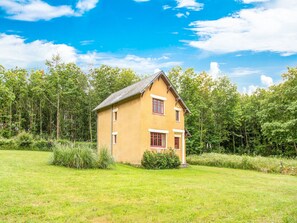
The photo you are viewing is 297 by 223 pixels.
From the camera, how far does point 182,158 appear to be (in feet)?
84.7

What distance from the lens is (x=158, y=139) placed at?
23.4 m

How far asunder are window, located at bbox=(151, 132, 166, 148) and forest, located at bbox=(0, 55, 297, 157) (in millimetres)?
17173

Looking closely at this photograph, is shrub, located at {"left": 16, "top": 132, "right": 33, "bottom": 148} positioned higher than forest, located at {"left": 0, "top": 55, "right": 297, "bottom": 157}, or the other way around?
forest, located at {"left": 0, "top": 55, "right": 297, "bottom": 157}

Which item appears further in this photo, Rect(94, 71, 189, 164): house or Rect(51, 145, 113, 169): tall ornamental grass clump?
Rect(94, 71, 189, 164): house

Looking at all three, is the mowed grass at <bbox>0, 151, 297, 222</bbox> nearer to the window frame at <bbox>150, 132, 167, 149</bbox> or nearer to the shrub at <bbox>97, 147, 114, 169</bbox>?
the shrub at <bbox>97, 147, 114, 169</bbox>

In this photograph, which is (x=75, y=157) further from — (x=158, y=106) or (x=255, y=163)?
(x=255, y=163)

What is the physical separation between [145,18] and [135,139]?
9.55 meters

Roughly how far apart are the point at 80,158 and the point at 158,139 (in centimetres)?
946

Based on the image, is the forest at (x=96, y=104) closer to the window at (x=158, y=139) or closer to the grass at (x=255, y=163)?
the grass at (x=255, y=163)

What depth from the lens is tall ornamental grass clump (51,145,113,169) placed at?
15234mm

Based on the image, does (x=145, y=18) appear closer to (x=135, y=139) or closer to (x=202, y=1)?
(x=202, y=1)

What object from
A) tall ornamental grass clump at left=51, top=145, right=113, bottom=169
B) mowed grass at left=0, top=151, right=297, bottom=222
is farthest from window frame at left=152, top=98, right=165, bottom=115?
mowed grass at left=0, top=151, right=297, bottom=222

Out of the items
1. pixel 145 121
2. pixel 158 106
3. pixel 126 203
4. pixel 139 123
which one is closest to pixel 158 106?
pixel 158 106

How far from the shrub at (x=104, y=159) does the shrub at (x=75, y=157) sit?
0.38 meters
